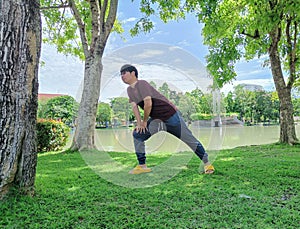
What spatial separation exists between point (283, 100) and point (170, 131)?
5046mm

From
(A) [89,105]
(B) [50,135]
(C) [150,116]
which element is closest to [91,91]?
(A) [89,105]

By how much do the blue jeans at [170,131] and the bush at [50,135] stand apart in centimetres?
395

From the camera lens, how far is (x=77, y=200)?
6.70ft

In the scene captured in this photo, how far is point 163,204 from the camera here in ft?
6.56

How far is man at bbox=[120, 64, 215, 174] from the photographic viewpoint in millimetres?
2627

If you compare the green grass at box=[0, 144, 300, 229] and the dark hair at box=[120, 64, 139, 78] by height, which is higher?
the dark hair at box=[120, 64, 139, 78]

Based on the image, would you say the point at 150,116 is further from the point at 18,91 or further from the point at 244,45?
the point at 244,45

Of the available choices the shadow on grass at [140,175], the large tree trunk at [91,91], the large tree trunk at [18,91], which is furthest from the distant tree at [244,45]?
the large tree trunk at [18,91]

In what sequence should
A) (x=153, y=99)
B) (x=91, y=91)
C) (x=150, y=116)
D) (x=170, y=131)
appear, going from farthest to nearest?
1. (x=91, y=91)
2. (x=170, y=131)
3. (x=150, y=116)
4. (x=153, y=99)

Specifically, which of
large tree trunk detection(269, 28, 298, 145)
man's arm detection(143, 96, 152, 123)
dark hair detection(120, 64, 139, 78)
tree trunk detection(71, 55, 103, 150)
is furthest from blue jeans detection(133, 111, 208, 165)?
large tree trunk detection(269, 28, 298, 145)

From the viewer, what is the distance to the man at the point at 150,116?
8.62ft

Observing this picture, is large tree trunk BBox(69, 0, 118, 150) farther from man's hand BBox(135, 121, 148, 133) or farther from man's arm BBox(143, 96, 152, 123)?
man's arm BBox(143, 96, 152, 123)

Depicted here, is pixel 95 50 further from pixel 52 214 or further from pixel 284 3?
pixel 52 214

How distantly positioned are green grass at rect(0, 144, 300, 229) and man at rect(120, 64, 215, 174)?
12.8 inches
